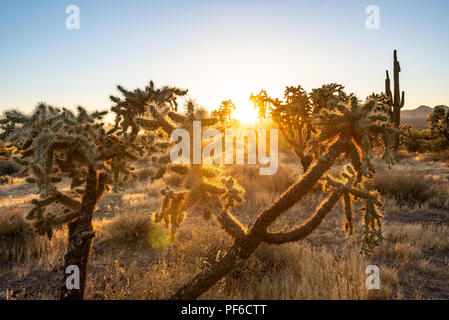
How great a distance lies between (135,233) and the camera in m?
6.92

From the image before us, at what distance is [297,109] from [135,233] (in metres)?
8.19

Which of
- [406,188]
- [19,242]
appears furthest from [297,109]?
[19,242]

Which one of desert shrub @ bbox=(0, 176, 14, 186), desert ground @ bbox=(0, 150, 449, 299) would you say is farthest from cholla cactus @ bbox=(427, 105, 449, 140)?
desert shrub @ bbox=(0, 176, 14, 186)

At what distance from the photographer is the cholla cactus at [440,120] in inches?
782

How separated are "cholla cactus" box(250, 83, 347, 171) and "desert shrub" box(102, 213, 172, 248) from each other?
6.51 meters

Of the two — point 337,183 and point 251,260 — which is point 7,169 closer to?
point 251,260

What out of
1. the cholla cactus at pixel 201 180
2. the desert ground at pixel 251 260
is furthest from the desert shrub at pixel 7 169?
the cholla cactus at pixel 201 180

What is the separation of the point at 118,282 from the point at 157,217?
92.4 inches

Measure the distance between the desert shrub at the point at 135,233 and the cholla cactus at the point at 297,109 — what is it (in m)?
6.51

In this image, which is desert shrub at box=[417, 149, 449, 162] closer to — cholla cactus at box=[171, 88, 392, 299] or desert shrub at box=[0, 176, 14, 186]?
cholla cactus at box=[171, 88, 392, 299]

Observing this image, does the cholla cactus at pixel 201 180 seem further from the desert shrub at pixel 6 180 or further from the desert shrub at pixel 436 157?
the desert shrub at pixel 436 157

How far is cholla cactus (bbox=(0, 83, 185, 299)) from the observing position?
2.36 m

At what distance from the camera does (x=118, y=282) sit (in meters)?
4.60
